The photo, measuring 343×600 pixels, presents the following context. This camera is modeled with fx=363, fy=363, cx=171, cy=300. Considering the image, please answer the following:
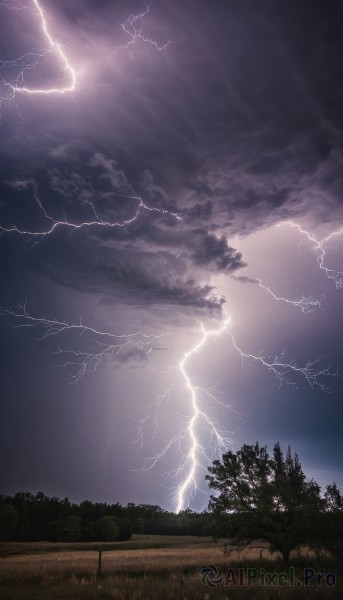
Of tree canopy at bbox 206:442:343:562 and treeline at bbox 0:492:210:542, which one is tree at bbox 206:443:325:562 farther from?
treeline at bbox 0:492:210:542

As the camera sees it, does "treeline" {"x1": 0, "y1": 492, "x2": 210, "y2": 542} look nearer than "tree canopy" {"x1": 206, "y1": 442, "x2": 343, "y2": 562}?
No

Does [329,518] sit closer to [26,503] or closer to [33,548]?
[33,548]

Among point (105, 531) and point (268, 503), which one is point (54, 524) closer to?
point (105, 531)

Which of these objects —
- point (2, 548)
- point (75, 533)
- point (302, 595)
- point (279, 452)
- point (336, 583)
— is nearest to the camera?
point (302, 595)

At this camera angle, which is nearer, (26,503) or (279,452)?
(279,452)

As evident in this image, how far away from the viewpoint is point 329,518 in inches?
539

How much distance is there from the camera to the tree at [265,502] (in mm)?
13508

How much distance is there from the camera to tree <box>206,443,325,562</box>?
13.5m

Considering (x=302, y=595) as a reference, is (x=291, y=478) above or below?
above

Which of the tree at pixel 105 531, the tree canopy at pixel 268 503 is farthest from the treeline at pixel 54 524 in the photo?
the tree canopy at pixel 268 503

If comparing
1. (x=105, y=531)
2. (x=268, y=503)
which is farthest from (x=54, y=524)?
(x=268, y=503)

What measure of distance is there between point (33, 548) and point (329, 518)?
3434cm

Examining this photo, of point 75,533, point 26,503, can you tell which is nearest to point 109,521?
point 75,533

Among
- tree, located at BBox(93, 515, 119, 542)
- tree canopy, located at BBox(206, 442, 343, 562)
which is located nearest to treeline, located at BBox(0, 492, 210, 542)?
tree, located at BBox(93, 515, 119, 542)
